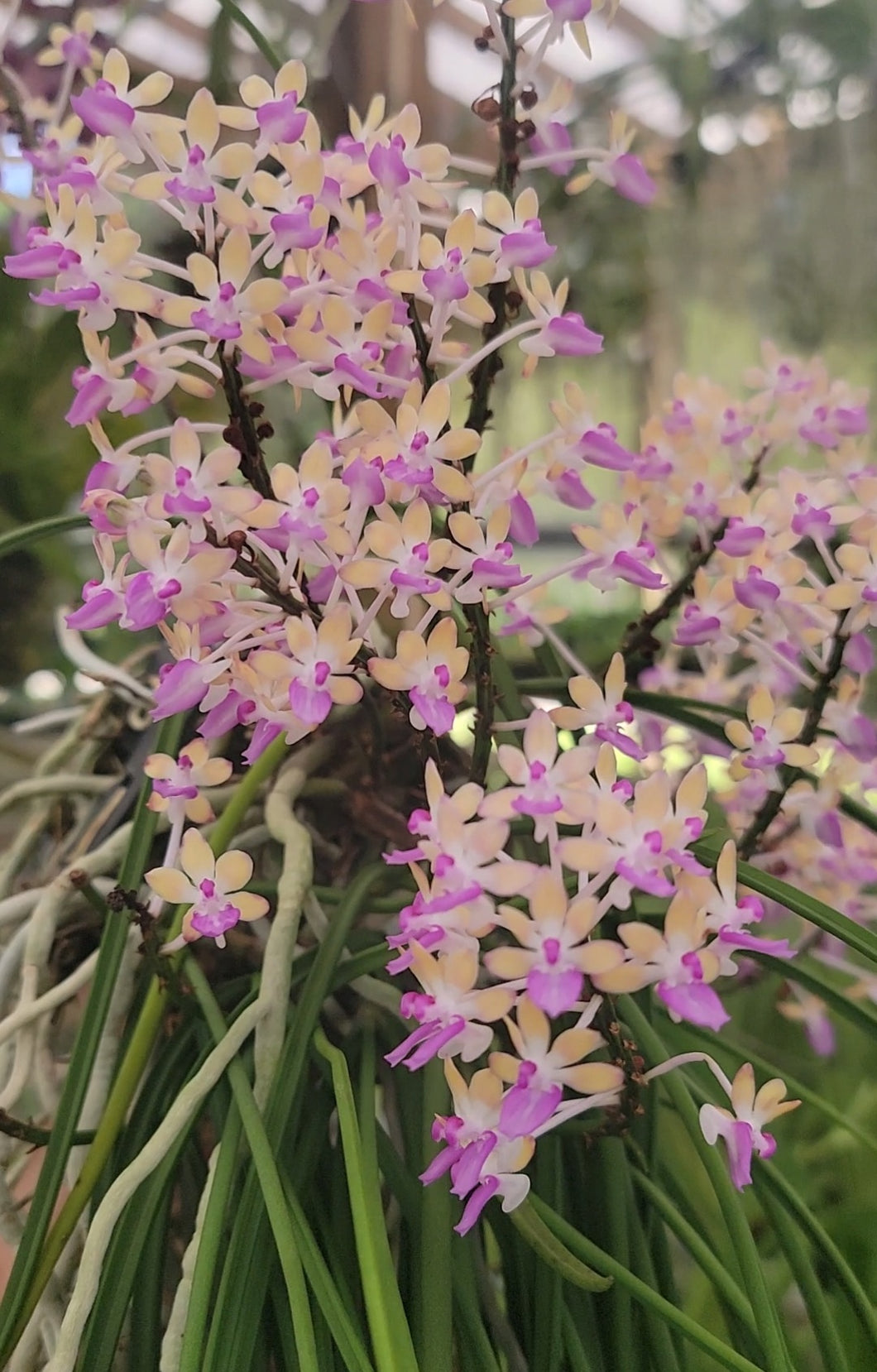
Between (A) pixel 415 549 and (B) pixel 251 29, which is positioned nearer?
(A) pixel 415 549

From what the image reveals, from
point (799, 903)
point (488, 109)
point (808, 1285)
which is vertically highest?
point (488, 109)

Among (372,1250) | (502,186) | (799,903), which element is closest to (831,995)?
(799,903)

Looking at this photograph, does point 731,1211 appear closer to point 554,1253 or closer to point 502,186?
point 554,1253

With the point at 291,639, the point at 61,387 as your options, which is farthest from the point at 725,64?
the point at 291,639

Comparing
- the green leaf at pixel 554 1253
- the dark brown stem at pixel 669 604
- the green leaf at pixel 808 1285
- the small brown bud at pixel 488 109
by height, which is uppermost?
the small brown bud at pixel 488 109

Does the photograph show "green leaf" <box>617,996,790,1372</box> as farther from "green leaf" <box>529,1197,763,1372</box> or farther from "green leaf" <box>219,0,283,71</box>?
"green leaf" <box>219,0,283,71</box>

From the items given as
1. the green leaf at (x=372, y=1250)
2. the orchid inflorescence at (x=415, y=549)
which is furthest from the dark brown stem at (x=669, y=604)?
the green leaf at (x=372, y=1250)

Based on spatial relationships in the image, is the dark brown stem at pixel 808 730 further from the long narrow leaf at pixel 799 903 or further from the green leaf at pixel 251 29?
the green leaf at pixel 251 29

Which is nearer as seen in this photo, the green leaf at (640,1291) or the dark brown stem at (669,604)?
the green leaf at (640,1291)
